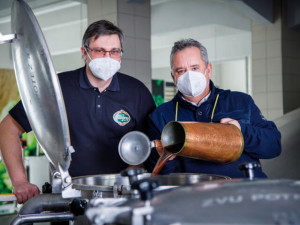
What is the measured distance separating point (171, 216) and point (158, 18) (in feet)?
25.7

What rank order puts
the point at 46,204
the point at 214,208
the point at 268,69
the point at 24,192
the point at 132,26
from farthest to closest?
1. the point at 268,69
2. the point at 132,26
3. the point at 24,192
4. the point at 46,204
5. the point at 214,208

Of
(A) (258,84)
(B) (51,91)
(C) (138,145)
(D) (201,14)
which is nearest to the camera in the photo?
(B) (51,91)

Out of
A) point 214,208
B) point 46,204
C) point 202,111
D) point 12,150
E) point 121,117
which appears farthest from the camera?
point 121,117

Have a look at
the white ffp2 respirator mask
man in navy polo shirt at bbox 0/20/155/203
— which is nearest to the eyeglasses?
man in navy polo shirt at bbox 0/20/155/203

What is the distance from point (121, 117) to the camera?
6.06 ft

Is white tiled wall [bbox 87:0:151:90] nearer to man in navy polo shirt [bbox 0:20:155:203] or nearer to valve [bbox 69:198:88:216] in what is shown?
man in navy polo shirt [bbox 0:20:155:203]

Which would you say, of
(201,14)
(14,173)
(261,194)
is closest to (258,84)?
(201,14)

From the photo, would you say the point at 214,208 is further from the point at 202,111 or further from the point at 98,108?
the point at 98,108

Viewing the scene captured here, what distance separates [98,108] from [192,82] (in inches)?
17.1

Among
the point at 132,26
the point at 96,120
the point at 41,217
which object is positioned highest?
the point at 132,26

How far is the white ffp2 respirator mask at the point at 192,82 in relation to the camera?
1.71 m

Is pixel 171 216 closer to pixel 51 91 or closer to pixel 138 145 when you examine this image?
pixel 51 91

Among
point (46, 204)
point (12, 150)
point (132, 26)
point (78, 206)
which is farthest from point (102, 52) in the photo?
point (132, 26)

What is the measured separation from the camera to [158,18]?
822cm
